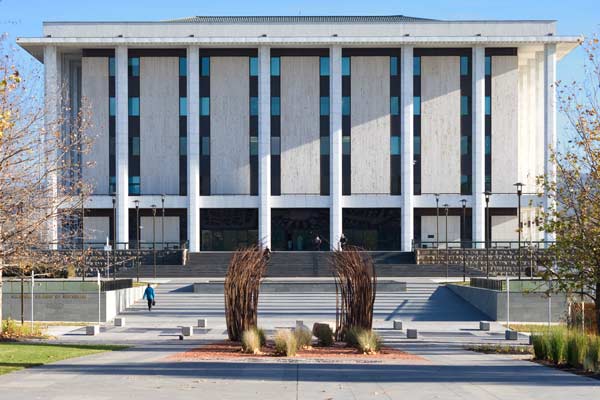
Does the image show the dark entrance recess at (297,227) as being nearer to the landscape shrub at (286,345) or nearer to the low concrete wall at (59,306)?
the low concrete wall at (59,306)

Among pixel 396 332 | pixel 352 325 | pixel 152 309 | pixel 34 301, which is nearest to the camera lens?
pixel 352 325

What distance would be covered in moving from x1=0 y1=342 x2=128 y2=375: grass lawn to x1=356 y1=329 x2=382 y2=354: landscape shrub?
7.68 metres

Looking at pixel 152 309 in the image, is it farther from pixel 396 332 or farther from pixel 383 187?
pixel 383 187

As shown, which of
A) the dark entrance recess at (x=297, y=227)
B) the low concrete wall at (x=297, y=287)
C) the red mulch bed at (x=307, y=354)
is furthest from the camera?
the dark entrance recess at (x=297, y=227)

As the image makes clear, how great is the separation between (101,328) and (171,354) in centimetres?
1299

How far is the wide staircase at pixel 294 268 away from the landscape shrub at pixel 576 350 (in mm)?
40055

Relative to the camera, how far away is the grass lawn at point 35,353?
73.7ft

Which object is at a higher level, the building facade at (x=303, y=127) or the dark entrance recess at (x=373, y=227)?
the building facade at (x=303, y=127)

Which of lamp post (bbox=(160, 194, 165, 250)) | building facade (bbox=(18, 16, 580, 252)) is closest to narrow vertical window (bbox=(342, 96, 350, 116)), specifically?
building facade (bbox=(18, 16, 580, 252))

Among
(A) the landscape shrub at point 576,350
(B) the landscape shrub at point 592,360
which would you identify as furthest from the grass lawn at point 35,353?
(B) the landscape shrub at point 592,360

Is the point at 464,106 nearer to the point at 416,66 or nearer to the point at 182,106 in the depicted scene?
the point at 416,66

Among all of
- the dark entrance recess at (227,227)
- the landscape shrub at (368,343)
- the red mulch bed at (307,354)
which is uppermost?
the dark entrance recess at (227,227)

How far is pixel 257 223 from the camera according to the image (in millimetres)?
78938

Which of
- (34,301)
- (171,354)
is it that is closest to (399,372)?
(171,354)
